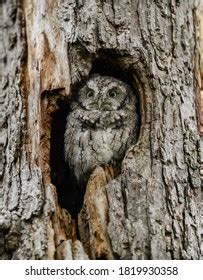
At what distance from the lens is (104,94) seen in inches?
91.8

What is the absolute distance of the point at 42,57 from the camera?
2129 mm

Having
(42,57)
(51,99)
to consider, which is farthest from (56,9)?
(51,99)

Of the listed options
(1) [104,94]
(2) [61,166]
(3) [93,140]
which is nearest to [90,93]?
(1) [104,94]

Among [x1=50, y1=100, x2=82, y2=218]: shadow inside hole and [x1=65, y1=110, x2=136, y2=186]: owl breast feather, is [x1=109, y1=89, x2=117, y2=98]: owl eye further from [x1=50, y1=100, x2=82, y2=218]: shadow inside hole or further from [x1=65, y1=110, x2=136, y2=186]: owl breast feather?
[x1=50, y1=100, x2=82, y2=218]: shadow inside hole

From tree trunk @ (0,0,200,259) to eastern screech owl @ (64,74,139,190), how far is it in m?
0.05

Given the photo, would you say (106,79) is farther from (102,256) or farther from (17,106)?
(102,256)

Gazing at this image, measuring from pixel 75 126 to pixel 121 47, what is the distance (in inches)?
14.3

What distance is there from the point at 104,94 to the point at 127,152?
1.14 feet

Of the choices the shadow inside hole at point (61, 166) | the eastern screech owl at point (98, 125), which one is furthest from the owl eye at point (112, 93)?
the shadow inside hole at point (61, 166)

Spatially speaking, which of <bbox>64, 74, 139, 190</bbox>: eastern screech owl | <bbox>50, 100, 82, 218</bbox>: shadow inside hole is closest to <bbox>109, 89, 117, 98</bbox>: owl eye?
<bbox>64, 74, 139, 190</bbox>: eastern screech owl

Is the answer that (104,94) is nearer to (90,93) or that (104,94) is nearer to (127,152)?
(90,93)

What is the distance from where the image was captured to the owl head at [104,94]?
2270 millimetres

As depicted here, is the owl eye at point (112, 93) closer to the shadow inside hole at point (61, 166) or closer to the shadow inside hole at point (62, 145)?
the shadow inside hole at point (62, 145)

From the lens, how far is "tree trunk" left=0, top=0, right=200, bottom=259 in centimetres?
191
